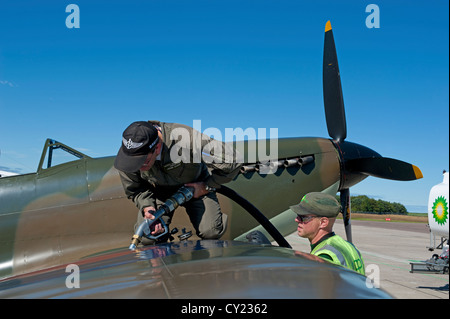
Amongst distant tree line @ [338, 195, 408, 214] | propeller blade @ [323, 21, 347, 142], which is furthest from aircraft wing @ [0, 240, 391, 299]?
distant tree line @ [338, 195, 408, 214]

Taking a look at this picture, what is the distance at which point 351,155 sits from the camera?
6.45m

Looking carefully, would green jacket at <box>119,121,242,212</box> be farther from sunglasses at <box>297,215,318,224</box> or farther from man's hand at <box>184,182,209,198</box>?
sunglasses at <box>297,215,318,224</box>

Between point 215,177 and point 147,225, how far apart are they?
33.9 inches

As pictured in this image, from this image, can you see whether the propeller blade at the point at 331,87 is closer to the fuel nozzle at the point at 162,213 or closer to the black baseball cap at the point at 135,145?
the fuel nozzle at the point at 162,213

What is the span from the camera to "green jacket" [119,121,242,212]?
3.10m

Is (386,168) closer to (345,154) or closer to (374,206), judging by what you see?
(345,154)

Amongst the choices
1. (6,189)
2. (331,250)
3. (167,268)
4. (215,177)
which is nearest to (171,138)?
(215,177)

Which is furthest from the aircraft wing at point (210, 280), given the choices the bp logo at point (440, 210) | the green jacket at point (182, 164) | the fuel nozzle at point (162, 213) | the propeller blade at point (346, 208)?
the bp logo at point (440, 210)

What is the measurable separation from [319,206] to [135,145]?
1.37m

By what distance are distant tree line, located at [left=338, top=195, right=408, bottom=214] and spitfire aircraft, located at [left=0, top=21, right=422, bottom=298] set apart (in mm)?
71324

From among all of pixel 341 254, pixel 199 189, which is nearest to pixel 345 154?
pixel 199 189

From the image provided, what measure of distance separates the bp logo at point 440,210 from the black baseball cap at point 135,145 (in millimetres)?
11438

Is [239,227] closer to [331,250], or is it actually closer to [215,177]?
[215,177]
